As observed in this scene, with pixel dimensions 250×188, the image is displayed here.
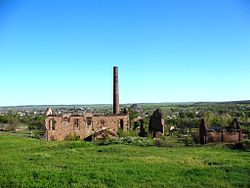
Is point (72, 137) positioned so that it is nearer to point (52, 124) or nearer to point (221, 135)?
point (52, 124)

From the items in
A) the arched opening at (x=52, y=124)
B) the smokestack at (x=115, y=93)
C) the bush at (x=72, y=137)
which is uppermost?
the smokestack at (x=115, y=93)

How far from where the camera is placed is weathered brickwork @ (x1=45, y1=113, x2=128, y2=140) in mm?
39031

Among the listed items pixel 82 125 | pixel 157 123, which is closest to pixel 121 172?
pixel 82 125

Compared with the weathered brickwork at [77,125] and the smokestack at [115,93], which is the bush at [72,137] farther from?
the smokestack at [115,93]

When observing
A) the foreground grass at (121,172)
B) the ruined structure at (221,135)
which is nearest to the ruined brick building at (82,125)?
the ruined structure at (221,135)

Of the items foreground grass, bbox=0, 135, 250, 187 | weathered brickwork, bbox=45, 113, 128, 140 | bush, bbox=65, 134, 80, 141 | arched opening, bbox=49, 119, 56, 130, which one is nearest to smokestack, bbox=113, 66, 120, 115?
weathered brickwork, bbox=45, 113, 128, 140

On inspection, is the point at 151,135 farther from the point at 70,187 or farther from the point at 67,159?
the point at 70,187

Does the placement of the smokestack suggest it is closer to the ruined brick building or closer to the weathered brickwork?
the ruined brick building

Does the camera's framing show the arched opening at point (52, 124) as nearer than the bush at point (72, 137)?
No

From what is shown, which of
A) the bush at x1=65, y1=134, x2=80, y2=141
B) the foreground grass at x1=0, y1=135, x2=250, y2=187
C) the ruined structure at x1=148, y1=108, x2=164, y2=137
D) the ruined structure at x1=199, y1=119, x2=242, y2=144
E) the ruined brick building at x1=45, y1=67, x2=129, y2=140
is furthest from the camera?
the ruined structure at x1=148, y1=108, x2=164, y2=137

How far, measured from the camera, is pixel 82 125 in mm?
39656

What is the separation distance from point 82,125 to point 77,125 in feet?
1.93

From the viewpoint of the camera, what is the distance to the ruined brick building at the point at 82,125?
38875 mm

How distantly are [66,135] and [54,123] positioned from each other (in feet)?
6.41
